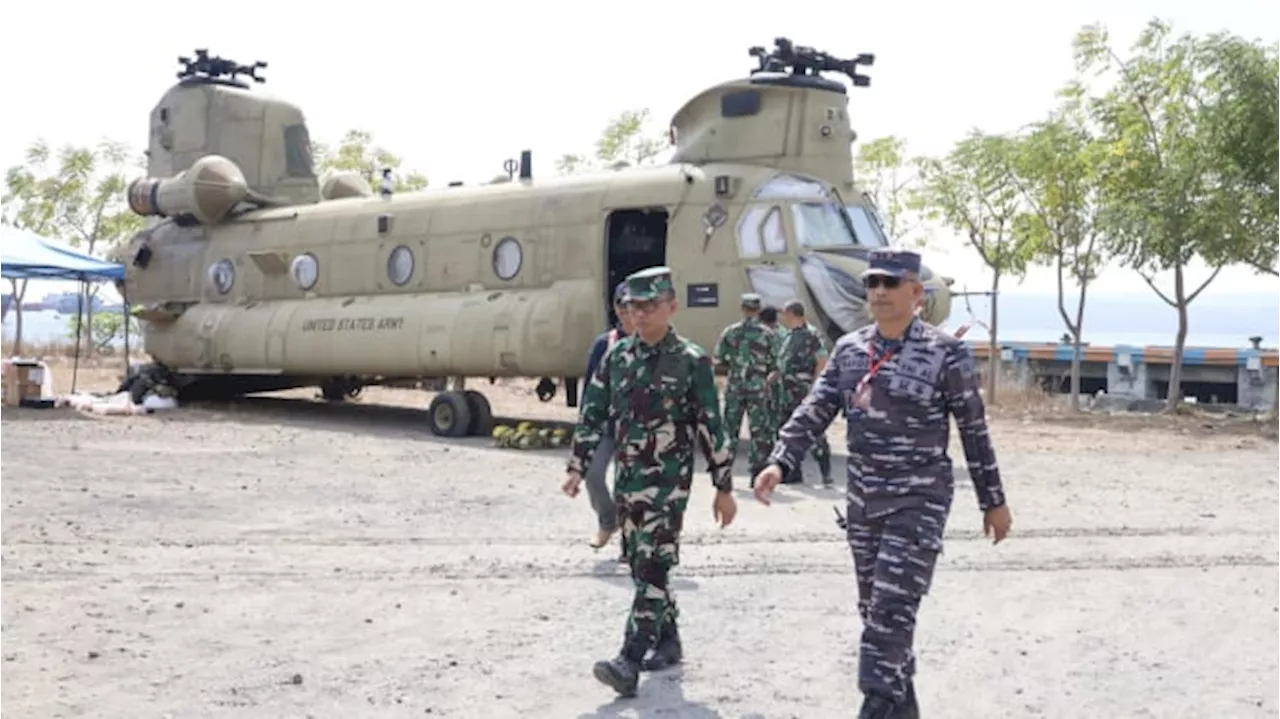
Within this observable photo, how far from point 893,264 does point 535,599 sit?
3.00 m

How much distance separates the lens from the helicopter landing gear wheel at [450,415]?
1570 cm

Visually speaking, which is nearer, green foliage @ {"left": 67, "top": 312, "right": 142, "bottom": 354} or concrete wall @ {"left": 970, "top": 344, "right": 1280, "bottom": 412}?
concrete wall @ {"left": 970, "top": 344, "right": 1280, "bottom": 412}

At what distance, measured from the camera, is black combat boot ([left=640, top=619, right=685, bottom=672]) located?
18.8ft

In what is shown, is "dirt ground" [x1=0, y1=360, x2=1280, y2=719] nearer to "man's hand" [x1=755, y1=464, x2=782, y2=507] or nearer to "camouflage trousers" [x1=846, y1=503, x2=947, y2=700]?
"camouflage trousers" [x1=846, y1=503, x2=947, y2=700]

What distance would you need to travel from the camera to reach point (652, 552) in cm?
562

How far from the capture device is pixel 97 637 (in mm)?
6098

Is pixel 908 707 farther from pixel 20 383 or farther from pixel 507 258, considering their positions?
pixel 20 383

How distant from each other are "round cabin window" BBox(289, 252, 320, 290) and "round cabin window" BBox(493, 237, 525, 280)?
315 centimetres

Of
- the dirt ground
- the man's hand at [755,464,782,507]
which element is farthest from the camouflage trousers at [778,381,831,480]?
the man's hand at [755,464,782,507]

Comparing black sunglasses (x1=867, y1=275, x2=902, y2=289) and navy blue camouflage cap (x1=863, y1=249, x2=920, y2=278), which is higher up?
navy blue camouflage cap (x1=863, y1=249, x2=920, y2=278)

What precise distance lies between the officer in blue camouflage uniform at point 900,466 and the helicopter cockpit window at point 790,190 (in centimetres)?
928

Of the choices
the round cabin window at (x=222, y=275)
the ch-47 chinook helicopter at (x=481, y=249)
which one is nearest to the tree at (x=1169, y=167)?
the ch-47 chinook helicopter at (x=481, y=249)

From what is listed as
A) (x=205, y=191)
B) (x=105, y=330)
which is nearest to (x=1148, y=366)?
(x=205, y=191)

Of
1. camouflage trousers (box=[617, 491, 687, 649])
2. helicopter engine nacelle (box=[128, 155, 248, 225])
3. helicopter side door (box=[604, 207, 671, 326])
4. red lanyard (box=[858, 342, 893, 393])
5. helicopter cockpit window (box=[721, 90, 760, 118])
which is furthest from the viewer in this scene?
helicopter engine nacelle (box=[128, 155, 248, 225])
